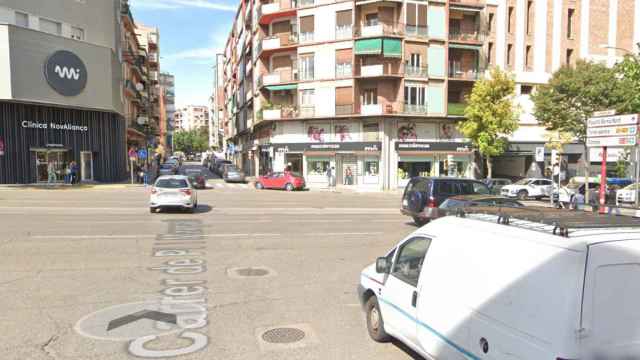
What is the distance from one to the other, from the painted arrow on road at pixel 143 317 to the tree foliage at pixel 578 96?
33932mm

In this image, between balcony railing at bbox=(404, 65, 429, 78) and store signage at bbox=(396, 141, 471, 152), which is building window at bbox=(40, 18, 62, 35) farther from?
store signage at bbox=(396, 141, 471, 152)

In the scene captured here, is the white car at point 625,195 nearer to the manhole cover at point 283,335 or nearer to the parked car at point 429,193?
the parked car at point 429,193

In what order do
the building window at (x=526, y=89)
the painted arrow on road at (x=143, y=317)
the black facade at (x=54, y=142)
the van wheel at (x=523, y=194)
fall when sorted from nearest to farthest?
1. the painted arrow on road at (x=143, y=317)
2. the van wheel at (x=523, y=194)
3. the black facade at (x=54, y=142)
4. the building window at (x=526, y=89)

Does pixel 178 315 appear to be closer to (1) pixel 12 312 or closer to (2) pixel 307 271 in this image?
(1) pixel 12 312

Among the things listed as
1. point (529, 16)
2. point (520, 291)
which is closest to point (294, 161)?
point (529, 16)

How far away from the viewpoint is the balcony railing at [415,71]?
36.6 m

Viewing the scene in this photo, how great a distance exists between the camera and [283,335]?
215 inches

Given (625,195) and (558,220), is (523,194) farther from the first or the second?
(558,220)

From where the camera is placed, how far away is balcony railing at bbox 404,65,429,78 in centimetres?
3662

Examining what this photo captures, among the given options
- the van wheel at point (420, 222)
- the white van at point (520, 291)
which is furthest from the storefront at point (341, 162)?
the white van at point (520, 291)

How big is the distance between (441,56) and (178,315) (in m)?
35.9

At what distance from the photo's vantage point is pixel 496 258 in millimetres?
3602

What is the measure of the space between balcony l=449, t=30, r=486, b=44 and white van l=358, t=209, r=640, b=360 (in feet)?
121

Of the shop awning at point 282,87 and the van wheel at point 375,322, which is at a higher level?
the shop awning at point 282,87
